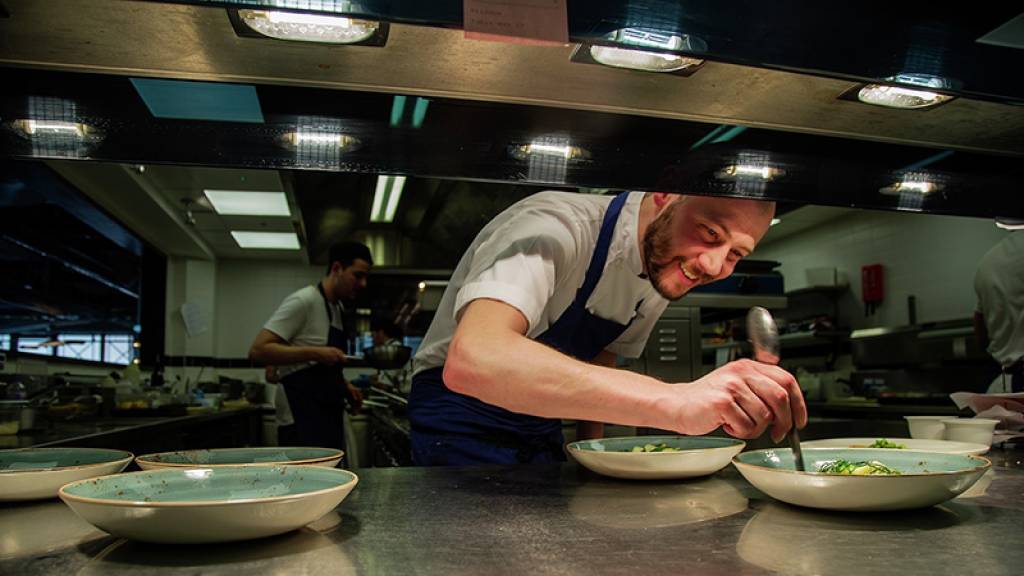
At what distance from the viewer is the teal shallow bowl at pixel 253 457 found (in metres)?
0.96

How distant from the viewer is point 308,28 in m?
0.89

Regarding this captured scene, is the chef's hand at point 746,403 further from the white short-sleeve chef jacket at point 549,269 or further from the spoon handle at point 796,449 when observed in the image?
the white short-sleeve chef jacket at point 549,269

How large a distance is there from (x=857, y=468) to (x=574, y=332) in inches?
26.2

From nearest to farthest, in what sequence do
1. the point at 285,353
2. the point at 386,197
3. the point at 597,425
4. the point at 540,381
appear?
the point at 540,381, the point at 597,425, the point at 285,353, the point at 386,197

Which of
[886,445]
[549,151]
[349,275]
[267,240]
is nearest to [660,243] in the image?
[549,151]

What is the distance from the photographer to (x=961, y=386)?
454cm

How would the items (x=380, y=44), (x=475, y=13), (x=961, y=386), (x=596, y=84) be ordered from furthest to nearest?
(x=961, y=386), (x=596, y=84), (x=380, y=44), (x=475, y=13)

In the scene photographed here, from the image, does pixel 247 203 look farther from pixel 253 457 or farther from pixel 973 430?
pixel 973 430

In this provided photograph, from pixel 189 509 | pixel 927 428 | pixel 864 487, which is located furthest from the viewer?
pixel 927 428

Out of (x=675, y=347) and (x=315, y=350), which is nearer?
(x=315, y=350)

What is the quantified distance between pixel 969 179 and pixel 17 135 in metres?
1.52

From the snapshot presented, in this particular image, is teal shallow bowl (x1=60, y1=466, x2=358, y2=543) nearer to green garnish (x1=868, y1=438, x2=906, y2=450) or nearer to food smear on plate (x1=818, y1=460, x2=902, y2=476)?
food smear on plate (x1=818, y1=460, x2=902, y2=476)

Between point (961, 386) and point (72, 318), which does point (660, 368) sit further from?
point (72, 318)

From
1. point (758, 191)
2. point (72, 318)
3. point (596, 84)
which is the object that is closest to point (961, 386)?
point (758, 191)
